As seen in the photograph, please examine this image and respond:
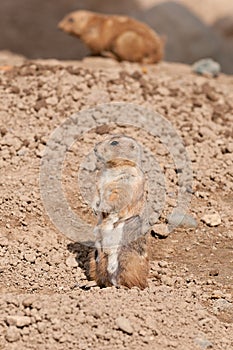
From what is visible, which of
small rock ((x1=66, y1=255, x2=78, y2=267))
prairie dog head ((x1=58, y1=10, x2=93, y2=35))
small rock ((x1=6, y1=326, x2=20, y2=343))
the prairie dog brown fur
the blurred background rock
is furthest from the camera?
the blurred background rock

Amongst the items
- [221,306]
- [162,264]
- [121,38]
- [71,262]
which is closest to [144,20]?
[121,38]

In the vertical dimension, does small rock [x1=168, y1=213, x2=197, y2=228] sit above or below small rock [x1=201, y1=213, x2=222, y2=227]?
below

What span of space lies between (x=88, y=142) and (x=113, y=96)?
0.95m

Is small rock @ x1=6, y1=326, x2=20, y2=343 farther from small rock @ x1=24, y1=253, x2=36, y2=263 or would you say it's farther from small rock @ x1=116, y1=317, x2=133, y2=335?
small rock @ x1=24, y1=253, x2=36, y2=263

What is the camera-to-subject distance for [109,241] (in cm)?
525

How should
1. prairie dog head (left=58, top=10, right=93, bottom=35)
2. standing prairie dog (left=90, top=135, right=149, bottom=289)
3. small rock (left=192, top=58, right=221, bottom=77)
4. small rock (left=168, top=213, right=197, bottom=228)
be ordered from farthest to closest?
prairie dog head (left=58, top=10, right=93, bottom=35), small rock (left=192, top=58, right=221, bottom=77), small rock (left=168, top=213, right=197, bottom=228), standing prairie dog (left=90, top=135, right=149, bottom=289)

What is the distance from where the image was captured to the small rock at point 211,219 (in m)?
6.51

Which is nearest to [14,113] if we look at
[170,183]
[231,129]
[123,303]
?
[170,183]

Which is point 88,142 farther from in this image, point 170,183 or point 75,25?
point 75,25

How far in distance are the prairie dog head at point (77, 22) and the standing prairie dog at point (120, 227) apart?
236 inches

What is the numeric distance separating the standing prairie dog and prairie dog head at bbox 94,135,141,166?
0.6 inches

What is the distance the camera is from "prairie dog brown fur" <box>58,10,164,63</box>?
10055 mm

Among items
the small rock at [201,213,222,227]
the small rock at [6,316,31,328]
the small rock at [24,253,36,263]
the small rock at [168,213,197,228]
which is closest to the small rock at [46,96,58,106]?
the small rock at [168,213,197,228]

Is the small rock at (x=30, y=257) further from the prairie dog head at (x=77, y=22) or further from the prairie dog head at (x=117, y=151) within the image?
the prairie dog head at (x=77, y=22)
